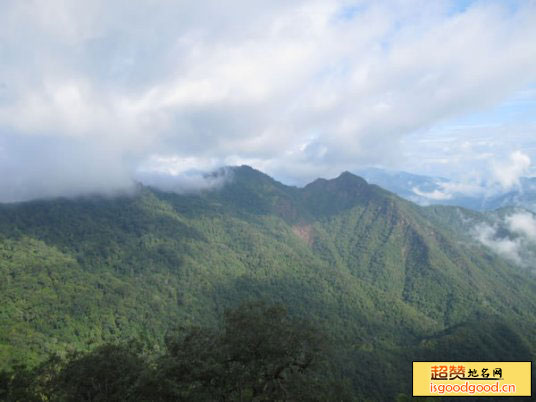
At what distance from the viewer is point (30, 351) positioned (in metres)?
96.3

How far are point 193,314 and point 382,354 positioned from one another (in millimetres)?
79872

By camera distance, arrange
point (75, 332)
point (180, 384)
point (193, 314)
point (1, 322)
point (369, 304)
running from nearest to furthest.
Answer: point (180, 384) → point (1, 322) → point (75, 332) → point (193, 314) → point (369, 304)

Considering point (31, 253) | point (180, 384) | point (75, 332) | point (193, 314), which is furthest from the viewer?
point (31, 253)

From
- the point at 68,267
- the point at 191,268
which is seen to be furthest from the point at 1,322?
the point at 191,268

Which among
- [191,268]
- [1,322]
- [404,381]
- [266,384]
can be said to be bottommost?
[404,381]

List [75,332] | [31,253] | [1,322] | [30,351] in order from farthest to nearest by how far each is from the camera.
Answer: [31,253]
[75,332]
[1,322]
[30,351]

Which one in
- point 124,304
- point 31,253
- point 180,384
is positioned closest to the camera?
point 180,384

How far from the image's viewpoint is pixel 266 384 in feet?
105

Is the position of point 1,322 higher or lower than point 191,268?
lower

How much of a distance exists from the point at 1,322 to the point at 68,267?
53.2 metres

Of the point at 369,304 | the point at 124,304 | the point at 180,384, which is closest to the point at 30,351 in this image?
the point at 124,304

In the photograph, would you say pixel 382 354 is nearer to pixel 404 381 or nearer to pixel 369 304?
pixel 404 381

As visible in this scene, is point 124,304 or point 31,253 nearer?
point 124,304

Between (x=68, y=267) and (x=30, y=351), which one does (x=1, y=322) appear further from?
(x=68, y=267)
